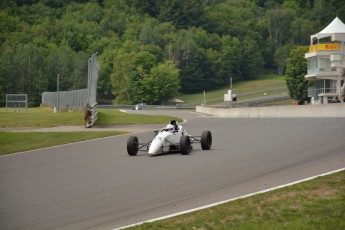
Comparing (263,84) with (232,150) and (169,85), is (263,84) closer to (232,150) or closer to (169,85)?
(169,85)

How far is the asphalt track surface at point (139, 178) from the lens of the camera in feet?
43.6

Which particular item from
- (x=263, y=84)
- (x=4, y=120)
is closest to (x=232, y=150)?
(x=4, y=120)

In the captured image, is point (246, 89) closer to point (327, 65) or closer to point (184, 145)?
point (327, 65)

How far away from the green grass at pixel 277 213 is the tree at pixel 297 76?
129m

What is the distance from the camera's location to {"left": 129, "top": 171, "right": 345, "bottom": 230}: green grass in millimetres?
11586

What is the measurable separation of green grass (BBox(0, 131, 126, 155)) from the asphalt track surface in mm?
2695

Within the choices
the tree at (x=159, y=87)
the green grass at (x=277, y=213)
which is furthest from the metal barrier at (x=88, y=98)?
the tree at (x=159, y=87)

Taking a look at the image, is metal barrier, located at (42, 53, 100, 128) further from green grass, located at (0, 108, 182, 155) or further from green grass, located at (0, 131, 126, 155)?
green grass, located at (0, 131, 126, 155)

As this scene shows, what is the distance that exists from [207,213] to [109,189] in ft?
12.2

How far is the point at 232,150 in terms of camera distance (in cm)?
2320

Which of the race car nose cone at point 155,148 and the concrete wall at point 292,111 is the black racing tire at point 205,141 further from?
the concrete wall at point 292,111

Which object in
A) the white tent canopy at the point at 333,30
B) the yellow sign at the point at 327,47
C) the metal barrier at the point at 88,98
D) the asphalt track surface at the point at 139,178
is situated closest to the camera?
the asphalt track surface at the point at 139,178

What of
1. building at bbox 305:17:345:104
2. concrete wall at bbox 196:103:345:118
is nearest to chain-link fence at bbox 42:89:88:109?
concrete wall at bbox 196:103:345:118

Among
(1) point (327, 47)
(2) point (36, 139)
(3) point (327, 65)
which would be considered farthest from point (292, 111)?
(1) point (327, 47)
